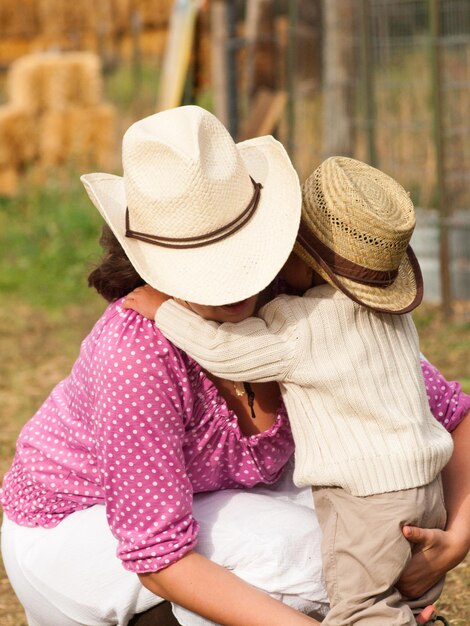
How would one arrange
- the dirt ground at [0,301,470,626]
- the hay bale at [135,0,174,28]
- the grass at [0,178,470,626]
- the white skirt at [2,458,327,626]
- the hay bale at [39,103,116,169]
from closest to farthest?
1. the white skirt at [2,458,327,626]
2. the grass at [0,178,470,626]
3. the dirt ground at [0,301,470,626]
4. the hay bale at [39,103,116,169]
5. the hay bale at [135,0,174,28]

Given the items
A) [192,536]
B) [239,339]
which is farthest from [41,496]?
[239,339]

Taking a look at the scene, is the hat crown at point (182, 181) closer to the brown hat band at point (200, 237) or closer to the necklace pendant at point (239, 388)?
the brown hat band at point (200, 237)

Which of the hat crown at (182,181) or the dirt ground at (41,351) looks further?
the dirt ground at (41,351)

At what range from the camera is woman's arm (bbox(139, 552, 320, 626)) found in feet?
7.13

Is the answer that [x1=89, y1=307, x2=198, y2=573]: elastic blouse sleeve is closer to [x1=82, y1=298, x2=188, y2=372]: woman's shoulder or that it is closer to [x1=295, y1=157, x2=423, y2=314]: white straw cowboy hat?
[x1=82, y1=298, x2=188, y2=372]: woman's shoulder

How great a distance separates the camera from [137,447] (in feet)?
7.10

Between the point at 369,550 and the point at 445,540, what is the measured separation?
0.74 ft

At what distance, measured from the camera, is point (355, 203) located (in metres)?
2.18

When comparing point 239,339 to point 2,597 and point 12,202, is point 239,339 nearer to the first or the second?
point 2,597

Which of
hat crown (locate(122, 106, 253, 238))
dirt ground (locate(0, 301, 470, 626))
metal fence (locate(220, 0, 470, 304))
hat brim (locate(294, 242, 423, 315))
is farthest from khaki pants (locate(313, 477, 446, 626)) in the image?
metal fence (locate(220, 0, 470, 304))

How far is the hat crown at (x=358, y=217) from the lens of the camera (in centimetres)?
218

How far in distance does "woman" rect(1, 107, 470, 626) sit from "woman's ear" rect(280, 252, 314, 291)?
0.08 metres

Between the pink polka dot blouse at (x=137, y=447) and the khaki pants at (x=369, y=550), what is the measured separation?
0.77ft

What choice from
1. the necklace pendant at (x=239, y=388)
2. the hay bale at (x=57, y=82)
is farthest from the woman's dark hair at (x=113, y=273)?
the hay bale at (x=57, y=82)
